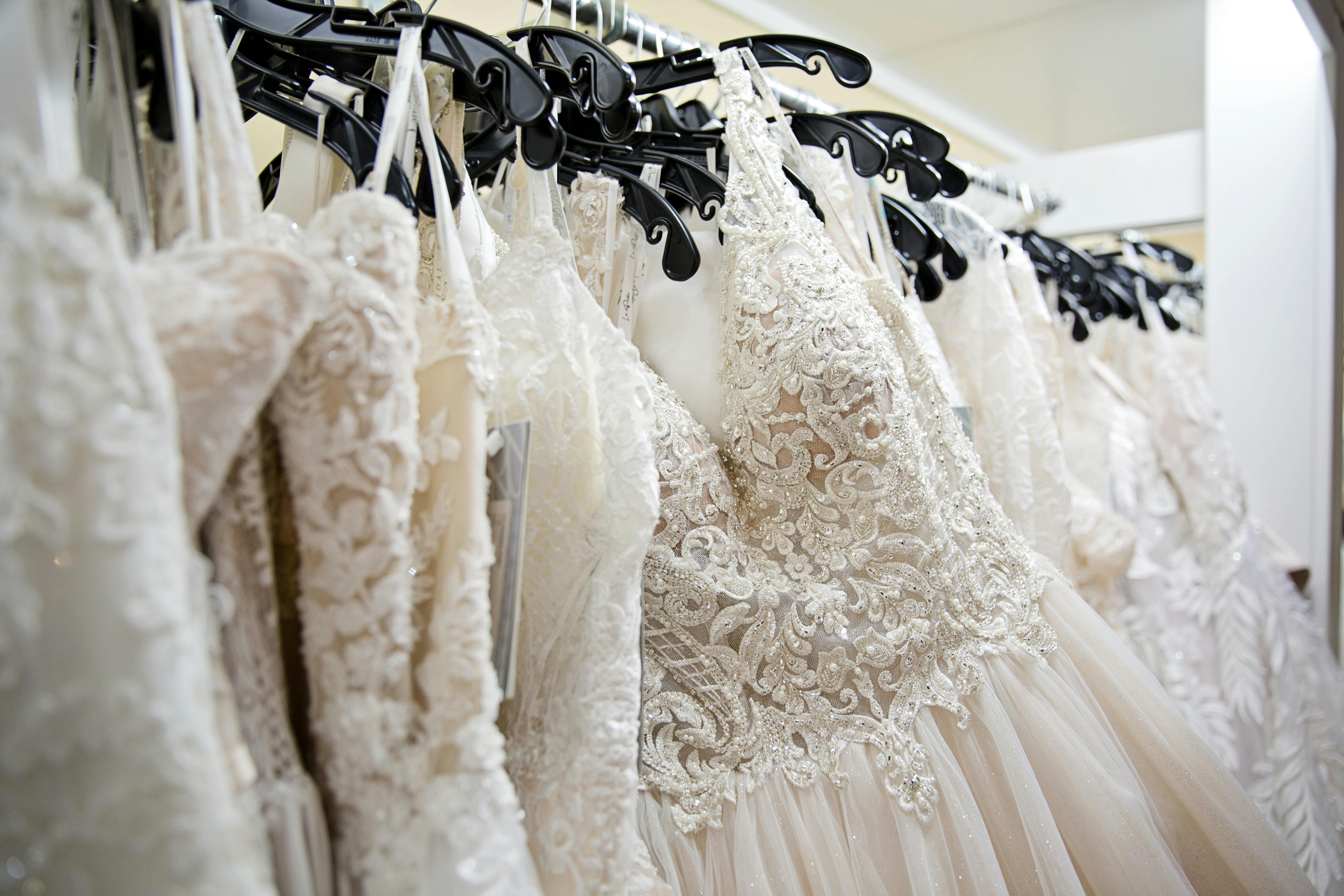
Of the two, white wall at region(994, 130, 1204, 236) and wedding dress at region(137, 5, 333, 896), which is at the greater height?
white wall at region(994, 130, 1204, 236)

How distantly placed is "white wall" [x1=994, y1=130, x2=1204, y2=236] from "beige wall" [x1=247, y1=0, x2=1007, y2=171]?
0.31m

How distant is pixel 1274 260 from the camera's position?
1530 mm

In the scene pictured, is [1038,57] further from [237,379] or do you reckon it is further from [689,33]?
[237,379]

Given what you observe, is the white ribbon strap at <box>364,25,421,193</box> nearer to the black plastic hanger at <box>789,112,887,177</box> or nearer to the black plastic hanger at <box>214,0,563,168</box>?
the black plastic hanger at <box>214,0,563,168</box>

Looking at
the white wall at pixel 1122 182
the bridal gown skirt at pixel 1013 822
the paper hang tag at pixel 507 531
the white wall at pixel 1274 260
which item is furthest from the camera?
the white wall at pixel 1122 182

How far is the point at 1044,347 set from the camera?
116cm

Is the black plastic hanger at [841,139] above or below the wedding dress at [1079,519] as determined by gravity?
above

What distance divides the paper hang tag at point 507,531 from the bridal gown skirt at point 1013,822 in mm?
248

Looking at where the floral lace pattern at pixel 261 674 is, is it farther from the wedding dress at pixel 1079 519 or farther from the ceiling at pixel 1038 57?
the ceiling at pixel 1038 57

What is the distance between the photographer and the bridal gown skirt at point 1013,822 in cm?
62

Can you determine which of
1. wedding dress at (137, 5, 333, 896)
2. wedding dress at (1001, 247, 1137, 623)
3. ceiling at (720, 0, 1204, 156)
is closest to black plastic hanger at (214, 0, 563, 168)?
wedding dress at (137, 5, 333, 896)

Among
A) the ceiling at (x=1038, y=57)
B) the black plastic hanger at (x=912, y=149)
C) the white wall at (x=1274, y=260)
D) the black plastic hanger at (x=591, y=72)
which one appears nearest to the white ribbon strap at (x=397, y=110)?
the black plastic hanger at (x=591, y=72)

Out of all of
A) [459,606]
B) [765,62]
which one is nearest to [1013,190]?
[765,62]

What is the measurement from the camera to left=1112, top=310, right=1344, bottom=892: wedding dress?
A: 1262 mm
